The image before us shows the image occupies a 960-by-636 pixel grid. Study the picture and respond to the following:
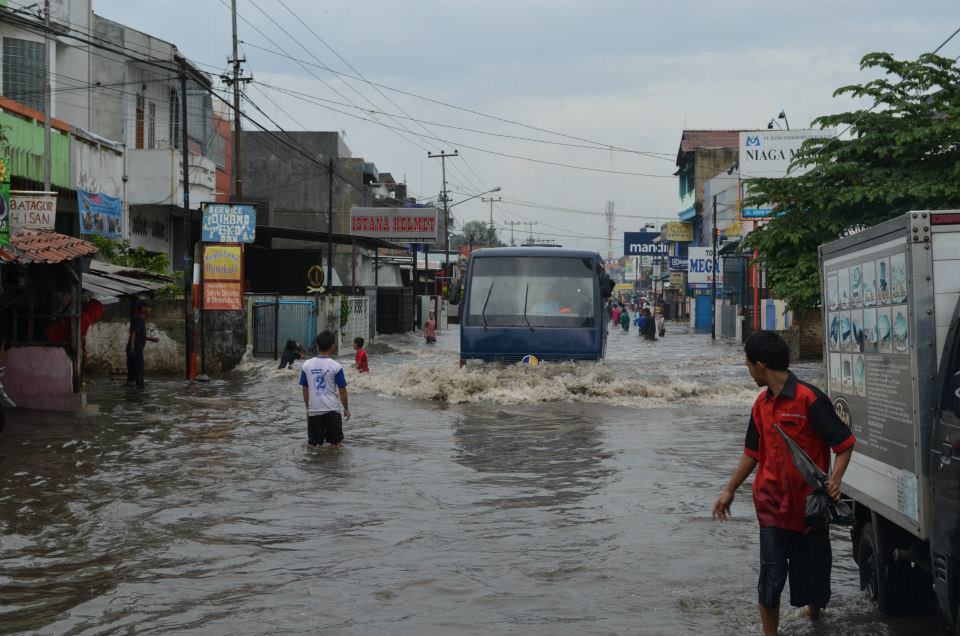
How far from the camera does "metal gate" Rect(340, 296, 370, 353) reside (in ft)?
125

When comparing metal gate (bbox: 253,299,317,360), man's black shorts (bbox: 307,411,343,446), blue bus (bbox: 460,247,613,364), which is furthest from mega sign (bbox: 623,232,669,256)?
man's black shorts (bbox: 307,411,343,446)

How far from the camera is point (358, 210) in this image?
51.2 metres

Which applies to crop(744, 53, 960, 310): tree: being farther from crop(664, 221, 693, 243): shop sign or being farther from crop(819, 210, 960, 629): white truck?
crop(664, 221, 693, 243): shop sign

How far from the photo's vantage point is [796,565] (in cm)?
599

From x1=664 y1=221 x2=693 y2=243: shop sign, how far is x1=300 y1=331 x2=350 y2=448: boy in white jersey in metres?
69.8

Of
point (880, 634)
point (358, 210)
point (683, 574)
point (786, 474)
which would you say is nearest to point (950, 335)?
point (786, 474)

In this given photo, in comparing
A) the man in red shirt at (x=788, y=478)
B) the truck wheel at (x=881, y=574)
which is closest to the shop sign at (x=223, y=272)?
the truck wheel at (x=881, y=574)

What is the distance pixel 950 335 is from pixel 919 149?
1642 centimetres

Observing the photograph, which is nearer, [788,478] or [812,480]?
[812,480]

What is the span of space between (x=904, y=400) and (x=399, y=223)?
45586 mm

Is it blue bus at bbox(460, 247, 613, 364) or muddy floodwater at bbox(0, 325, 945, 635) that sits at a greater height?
blue bus at bbox(460, 247, 613, 364)

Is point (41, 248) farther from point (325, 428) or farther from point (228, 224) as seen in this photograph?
point (228, 224)

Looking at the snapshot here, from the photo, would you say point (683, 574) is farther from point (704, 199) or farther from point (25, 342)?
point (704, 199)

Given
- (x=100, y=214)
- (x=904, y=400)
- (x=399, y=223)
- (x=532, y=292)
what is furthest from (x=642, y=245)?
(x=904, y=400)
